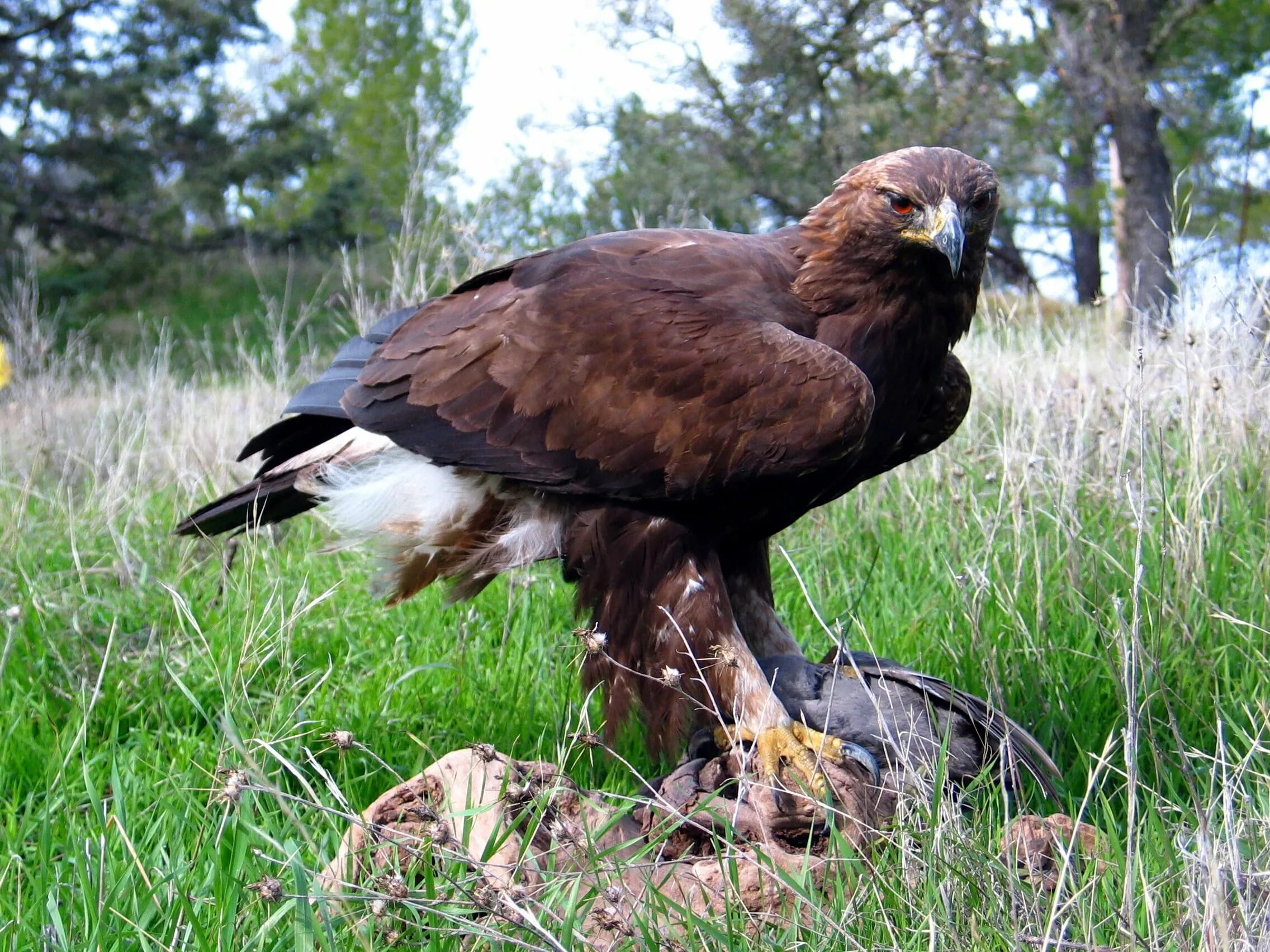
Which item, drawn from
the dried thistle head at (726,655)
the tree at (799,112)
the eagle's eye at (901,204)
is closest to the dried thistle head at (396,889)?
the dried thistle head at (726,655)

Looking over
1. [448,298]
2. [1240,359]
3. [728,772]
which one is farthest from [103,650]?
[1240,359]

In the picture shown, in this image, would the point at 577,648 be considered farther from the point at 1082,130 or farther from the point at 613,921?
the point at 1082,130

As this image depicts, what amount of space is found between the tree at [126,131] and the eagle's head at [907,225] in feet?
52.4

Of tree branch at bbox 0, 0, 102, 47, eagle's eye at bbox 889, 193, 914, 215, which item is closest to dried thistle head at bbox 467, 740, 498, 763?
eagle's eye at bbox 889, 193, 914, 215

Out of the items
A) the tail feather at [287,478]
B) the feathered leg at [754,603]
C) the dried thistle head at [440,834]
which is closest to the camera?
the dried thistle head at [440,834]

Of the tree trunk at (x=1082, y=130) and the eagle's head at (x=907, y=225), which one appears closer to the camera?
the eagle's head at (x=907, y=225)

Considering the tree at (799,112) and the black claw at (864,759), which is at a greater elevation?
the tree at (799,112)

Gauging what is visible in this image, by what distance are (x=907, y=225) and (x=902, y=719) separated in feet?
4.13

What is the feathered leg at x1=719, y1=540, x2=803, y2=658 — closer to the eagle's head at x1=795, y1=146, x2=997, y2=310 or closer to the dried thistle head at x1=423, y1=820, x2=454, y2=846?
the eagle's head at x1=795, y1=146, x2=997, y2=310

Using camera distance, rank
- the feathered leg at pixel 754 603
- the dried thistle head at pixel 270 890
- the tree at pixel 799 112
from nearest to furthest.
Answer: the dried thistle head at pixel 270 890
the feathered leg at pixel 754 603
the tree at pixel 799 112

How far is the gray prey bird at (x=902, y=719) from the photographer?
2.58 m

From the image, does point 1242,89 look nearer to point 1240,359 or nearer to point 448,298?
point 1240,359

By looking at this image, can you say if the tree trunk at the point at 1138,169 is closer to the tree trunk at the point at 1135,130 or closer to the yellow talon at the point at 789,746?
the tree trunk at the point at 1135,130

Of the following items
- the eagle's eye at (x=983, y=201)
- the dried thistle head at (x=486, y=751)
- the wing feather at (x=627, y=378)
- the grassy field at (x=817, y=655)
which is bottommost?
the grassy field at (x=817, y=655)
